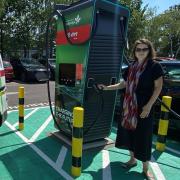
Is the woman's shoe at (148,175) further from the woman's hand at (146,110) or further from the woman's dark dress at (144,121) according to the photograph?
the woman's hand at (146,110)

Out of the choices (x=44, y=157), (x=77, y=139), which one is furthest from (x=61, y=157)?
(x=77, y=139)

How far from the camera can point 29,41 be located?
2700 cm

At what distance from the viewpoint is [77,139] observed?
4082mm

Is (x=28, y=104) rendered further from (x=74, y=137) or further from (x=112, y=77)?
(x=74, y=137)

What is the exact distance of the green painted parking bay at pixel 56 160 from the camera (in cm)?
440

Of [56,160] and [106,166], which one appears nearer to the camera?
[106,166]

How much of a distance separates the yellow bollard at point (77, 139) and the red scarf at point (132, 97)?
68cm

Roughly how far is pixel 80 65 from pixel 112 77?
65 cm

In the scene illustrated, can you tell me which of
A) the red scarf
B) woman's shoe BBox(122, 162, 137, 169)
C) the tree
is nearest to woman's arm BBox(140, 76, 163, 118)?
the red scarf

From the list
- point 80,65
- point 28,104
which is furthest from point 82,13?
point 28,104

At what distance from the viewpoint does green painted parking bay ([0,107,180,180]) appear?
173 inches

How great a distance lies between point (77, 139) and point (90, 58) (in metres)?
1.51

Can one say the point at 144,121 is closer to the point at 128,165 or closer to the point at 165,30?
the point at 128,165

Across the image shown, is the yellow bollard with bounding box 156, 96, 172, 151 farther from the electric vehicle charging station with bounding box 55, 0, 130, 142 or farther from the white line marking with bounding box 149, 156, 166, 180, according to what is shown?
the electric vehicle charging station with bounding box 55, 0, 130, 142
